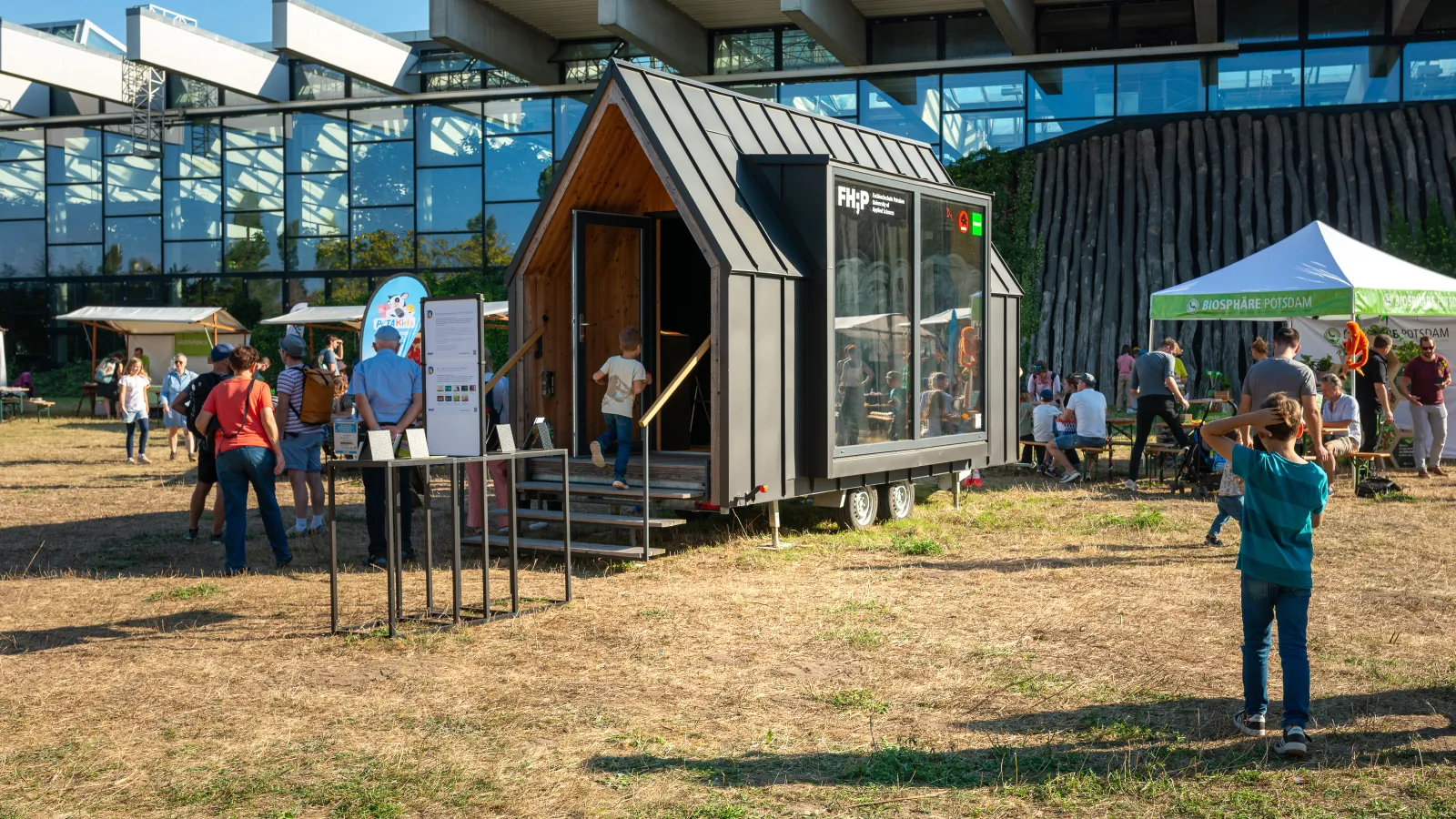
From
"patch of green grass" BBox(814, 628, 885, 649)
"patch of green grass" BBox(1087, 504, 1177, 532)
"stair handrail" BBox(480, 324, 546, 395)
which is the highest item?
"stair handrail" BBox(480, 324, 546, 395)


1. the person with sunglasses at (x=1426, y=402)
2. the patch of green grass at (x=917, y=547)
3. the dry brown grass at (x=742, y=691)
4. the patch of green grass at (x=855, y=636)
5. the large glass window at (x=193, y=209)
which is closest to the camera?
the dry brown grass at (x=742, y=691)

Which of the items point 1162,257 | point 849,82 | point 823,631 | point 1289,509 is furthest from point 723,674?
point 849,82

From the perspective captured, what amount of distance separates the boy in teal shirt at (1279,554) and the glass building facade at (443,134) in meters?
21.6

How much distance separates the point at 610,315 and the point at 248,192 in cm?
2430

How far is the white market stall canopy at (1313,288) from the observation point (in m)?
14.1

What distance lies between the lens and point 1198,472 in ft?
45.3

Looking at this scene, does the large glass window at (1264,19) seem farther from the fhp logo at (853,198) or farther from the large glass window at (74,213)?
the large glass window at (74,213)

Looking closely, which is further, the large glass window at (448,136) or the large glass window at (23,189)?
the large glass window at (23,189)

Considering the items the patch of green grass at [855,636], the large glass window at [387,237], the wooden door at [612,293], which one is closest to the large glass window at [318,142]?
the large glass window at [387,237]

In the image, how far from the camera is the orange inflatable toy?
45.8 ft

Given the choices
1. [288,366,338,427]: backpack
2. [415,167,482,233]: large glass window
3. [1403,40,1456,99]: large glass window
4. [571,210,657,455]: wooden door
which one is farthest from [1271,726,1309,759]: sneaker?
[415,167,482,233]: large glass window

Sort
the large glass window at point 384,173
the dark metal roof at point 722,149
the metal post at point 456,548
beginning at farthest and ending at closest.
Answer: the large glass window at point 384,173 → the dark metal roof at point 722,149 → the metal post at point 456,548

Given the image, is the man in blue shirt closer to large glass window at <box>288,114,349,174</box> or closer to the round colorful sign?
the round colorful sign

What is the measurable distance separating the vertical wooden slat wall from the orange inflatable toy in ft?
27.2
